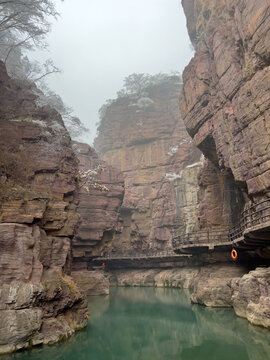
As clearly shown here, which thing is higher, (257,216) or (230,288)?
(257,216)

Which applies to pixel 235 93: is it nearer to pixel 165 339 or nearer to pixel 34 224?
pixel 34 224

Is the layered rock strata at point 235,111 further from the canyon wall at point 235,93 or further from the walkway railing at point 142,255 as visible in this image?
the walkway railing at point 142,255

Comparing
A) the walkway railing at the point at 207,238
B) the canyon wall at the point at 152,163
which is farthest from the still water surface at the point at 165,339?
the canyon wall at the point at 152,163

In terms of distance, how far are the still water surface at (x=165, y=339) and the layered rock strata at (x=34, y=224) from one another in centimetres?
82

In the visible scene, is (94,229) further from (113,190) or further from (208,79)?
(208,79)

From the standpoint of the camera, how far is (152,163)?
181ft

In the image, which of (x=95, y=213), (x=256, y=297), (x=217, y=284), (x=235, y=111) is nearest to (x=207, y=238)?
(x=217, y=284)

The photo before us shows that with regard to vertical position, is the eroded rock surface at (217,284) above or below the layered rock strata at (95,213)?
below

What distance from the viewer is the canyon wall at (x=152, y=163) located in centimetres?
4334

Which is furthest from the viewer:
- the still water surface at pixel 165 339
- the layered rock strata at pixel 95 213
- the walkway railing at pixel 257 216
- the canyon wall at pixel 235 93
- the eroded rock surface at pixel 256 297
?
the layered rock strata at pixel 95 213

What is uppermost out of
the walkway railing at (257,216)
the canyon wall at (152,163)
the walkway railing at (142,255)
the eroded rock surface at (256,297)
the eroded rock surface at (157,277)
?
the canyon wall at (152,163)

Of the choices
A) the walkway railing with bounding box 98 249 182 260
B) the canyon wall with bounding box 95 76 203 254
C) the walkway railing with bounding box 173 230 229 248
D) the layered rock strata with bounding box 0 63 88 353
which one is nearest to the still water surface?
the layered rock strata with bounding box 0 63 88 353

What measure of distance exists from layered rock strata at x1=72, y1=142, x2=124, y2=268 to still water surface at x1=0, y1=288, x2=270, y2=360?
34.4 feet

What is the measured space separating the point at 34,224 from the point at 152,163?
43481mm
